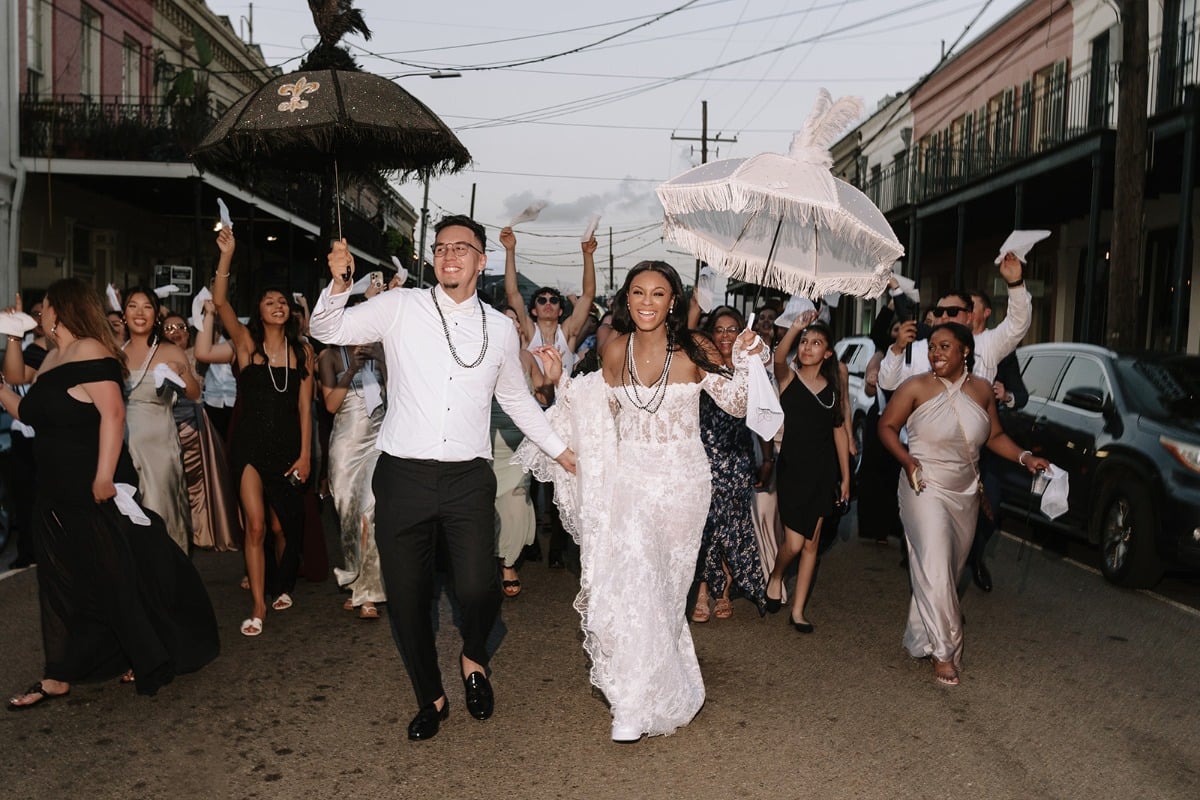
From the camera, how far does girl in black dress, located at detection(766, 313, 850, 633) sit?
7.21 metres

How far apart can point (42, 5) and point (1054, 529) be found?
61.4 ft

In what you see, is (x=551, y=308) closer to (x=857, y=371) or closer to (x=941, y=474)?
(x=941, y=474)

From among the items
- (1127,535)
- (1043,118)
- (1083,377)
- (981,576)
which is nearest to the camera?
(981,576)

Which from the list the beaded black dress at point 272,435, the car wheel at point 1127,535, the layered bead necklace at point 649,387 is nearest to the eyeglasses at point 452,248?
the layered bead necklace at point 649,387

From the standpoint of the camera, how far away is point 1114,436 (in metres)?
8.79

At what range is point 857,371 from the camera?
1627 centimetres

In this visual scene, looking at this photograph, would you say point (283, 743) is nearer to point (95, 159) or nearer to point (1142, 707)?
point (1142, 707)

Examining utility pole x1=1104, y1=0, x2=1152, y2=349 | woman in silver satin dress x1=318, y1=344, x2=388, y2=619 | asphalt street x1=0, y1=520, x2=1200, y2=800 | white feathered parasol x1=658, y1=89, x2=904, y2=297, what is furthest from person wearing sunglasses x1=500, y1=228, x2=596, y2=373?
utility pole x1=1104, y1=0, x2=1152, y2=349

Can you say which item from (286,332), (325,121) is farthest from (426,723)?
(325,121)

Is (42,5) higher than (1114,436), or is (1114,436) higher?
(42,5)

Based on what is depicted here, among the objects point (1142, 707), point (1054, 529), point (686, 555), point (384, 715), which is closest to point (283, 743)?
point (384, 715)

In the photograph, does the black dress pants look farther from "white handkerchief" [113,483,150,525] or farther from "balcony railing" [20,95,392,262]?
"balcony railing" [20,95,392,262]

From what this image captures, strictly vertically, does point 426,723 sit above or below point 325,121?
below
